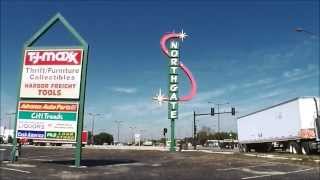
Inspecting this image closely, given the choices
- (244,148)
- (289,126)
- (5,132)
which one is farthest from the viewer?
(5,132)

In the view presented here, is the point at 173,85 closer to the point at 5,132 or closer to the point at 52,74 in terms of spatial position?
the point at 52,74

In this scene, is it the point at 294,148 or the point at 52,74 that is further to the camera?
the point at 294,148

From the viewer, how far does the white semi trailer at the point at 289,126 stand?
3703cm

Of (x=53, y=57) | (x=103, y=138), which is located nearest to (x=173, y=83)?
(x=53, y=57)

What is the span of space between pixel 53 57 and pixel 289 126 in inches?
988

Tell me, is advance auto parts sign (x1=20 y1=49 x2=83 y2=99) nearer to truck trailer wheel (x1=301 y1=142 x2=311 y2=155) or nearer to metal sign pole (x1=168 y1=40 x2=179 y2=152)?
truck trailer wheel (x1=301 y1=142 x2=311 y2=155)

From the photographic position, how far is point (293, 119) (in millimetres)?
39312

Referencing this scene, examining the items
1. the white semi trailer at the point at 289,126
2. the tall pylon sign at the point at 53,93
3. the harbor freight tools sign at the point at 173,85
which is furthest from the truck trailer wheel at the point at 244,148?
the tall pylon sign at the point at 53,93

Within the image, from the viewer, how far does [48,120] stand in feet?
73.6

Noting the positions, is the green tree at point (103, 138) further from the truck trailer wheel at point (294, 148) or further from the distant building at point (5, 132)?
the truck trailer wheel at point (294, 148)

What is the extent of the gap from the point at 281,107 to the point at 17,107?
27068mm

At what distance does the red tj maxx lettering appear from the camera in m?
22.5

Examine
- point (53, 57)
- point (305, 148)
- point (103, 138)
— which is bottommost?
point (305, 148)

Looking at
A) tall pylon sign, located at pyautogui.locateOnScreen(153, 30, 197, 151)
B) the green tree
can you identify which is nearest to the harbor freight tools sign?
tall pylon sign, located at pyautogui.locateOnScreen(153, 30, 197, 151)
